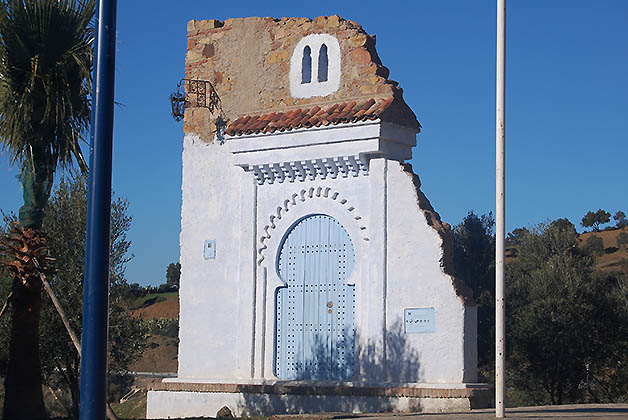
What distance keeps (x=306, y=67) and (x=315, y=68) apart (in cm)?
28

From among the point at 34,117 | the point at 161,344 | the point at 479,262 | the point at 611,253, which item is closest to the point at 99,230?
the point at 34,117

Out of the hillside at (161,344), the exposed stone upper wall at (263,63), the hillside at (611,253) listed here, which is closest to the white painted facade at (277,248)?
the exposed stone upper wall at (263,63)

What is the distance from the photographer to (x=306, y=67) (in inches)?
695

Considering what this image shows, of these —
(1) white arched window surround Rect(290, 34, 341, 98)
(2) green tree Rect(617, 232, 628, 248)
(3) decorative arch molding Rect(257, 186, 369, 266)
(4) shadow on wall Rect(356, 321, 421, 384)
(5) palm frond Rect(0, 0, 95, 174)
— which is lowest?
(4) shadow on wall Rect(356, 321, 421, 384)

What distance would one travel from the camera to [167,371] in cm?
4412

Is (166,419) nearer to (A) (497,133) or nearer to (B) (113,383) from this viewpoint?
(A) (497,133)

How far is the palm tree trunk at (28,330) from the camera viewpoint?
13.0 meters

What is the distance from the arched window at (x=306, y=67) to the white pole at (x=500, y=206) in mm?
5610

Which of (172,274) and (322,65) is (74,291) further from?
(172,274)

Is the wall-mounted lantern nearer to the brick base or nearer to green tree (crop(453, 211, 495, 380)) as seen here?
the brick base

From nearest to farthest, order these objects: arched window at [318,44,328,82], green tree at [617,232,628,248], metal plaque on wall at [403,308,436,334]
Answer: metal plaque on wall at [403,308,436,334] → arched window at [318,44,328,82] → green tree at [617,232,628,248]

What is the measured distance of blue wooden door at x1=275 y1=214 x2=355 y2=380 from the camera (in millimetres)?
16594

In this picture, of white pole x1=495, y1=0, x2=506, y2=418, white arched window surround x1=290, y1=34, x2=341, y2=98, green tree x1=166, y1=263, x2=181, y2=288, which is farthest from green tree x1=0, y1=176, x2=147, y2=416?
green tree x1=166, y1=263, x2=181, y2=288

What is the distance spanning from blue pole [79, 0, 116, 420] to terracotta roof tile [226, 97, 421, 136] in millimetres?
7834
